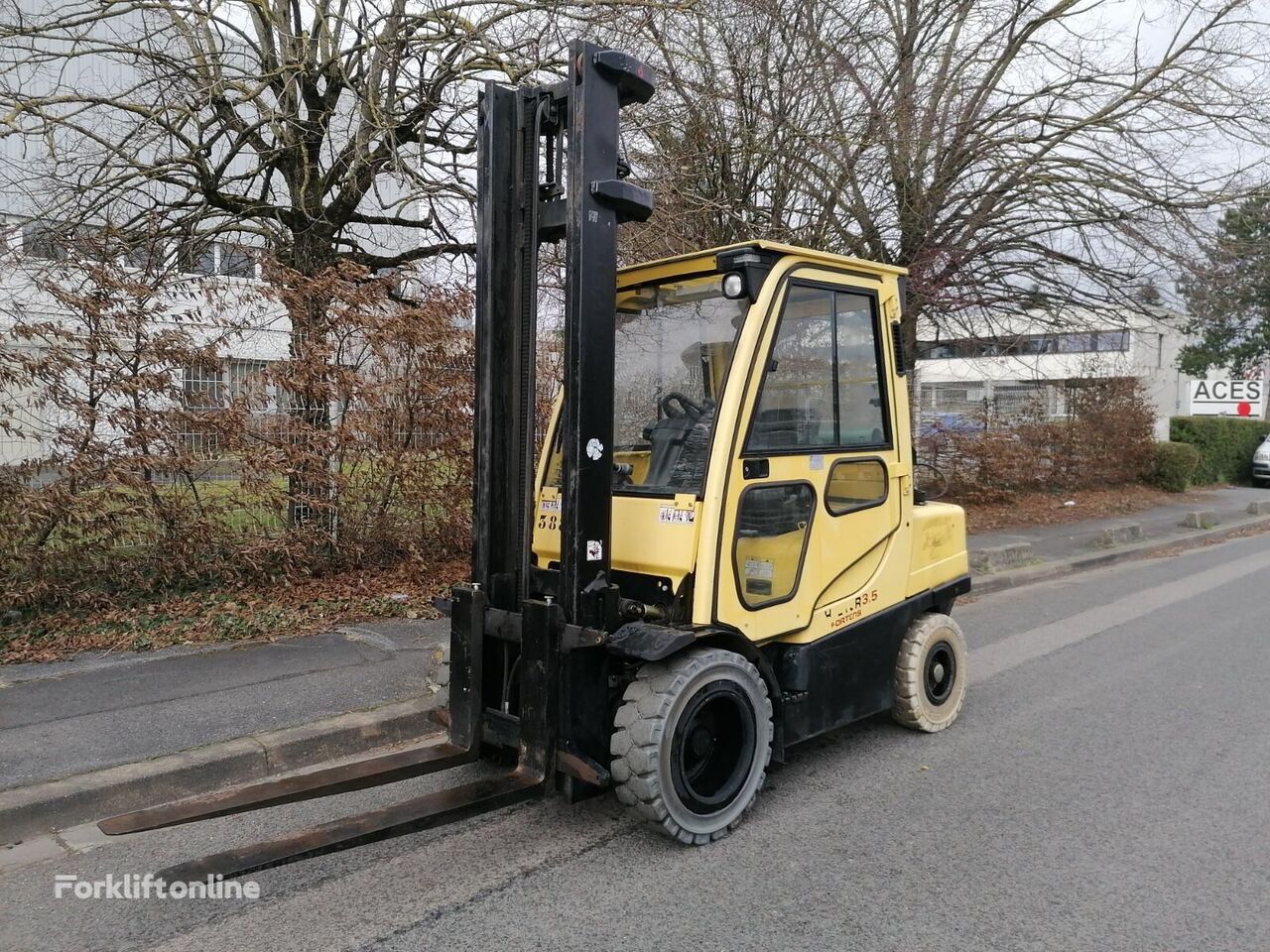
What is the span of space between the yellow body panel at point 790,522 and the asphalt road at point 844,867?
894 mm

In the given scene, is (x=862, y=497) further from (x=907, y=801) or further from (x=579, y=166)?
(x=579, y=166)

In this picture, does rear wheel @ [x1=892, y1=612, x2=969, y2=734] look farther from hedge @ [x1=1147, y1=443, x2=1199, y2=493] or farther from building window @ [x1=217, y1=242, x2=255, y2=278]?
hedge @ [x1=1147, y1=443, x2=1199, y2=493]

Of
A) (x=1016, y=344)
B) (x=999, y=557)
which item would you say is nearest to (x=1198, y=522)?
(x=1016, y=344)

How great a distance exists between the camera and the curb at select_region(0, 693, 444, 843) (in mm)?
3961

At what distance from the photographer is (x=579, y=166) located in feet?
11.7

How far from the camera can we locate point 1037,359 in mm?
14680

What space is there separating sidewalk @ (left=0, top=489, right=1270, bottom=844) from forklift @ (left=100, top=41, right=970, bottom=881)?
1.32 m

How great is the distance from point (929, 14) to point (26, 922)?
12462 millimetres

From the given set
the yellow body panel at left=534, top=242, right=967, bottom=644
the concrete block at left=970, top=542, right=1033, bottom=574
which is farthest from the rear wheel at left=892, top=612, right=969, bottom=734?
the concrete block at left=970, top=542, right=1033, bottom=574

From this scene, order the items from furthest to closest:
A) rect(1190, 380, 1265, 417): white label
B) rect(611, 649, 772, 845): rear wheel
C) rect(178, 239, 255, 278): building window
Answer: rect(1190, 380, 1265, 417): white label < rect(178, 239, 255, 278): building window < rect(611, 649, 772, 845): rear wheel

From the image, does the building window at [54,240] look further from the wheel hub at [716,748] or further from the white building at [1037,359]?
the white building at [1037,359]

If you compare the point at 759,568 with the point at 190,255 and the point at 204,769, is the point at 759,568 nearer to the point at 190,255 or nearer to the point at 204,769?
the point at 204,769

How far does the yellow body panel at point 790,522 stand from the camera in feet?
12.5

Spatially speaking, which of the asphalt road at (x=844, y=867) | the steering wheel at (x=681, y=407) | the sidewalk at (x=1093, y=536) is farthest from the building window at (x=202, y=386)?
the sidewalk at (x=1093, y=536)
